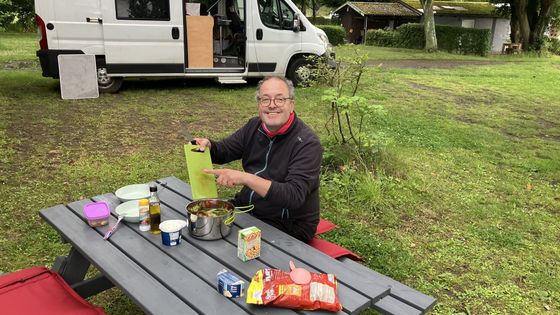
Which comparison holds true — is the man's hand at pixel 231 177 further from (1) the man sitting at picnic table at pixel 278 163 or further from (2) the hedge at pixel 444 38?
(2) the hedge at pixel 444 38

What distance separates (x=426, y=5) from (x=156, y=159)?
20.1m

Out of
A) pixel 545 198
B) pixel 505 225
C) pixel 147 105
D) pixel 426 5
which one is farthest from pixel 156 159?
pixel 426 5

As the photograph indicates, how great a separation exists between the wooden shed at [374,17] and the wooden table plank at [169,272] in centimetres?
3459

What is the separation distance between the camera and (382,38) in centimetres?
2944

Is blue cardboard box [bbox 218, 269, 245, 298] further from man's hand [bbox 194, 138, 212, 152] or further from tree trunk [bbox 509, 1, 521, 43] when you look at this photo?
tree trunk [bbox 509, 1, 521, 43]

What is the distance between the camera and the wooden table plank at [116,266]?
1.64m

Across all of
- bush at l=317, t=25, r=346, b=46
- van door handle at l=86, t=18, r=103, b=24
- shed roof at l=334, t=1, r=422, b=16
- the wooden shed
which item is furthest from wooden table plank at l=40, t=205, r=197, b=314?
shed roof at l=334, t=1, r=422, b=16

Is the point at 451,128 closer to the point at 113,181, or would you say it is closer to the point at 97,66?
the point at 113,181

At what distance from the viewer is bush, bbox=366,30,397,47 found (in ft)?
94.4

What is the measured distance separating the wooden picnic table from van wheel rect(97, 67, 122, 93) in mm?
6187

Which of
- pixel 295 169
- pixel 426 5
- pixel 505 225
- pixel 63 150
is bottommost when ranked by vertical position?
pixel 505 225

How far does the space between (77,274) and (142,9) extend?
628 centimetres

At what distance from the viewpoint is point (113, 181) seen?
4.38 m

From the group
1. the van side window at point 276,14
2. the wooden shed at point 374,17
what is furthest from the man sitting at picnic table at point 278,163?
the wooden shed at point 374,17
